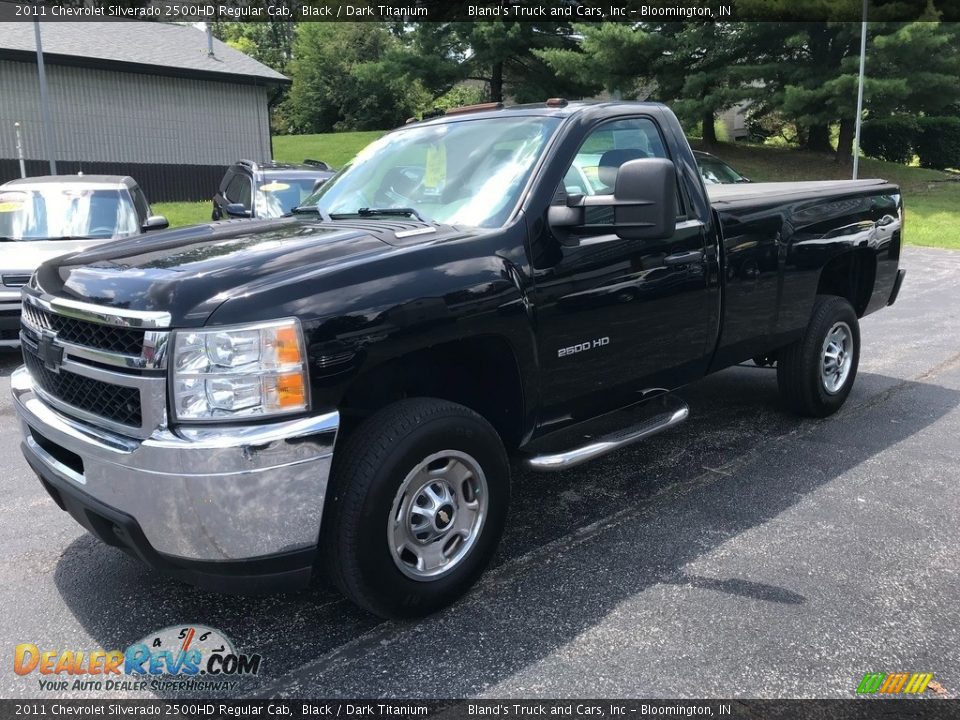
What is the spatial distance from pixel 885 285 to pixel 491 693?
15.7ft

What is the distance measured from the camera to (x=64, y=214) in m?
8.98

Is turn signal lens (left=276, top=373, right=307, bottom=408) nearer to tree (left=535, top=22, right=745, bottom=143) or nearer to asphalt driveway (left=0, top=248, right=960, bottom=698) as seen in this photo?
asphalt driveway (left=0, top=248, right=960, bottom=698)

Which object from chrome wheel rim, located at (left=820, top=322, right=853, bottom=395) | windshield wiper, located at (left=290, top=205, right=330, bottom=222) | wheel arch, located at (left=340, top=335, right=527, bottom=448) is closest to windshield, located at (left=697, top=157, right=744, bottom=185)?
chrome wheel rim, located at (left=820, top=322, right=853, bottom=395)

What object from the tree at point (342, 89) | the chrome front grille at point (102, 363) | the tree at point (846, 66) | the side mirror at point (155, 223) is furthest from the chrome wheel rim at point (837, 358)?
the tree at point (342, 89)

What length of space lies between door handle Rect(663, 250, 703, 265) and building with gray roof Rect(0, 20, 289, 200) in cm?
2186

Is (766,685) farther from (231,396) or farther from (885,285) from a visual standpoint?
(885,285)

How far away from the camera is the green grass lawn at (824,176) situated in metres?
19.3

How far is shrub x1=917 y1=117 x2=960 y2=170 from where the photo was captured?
104 ft

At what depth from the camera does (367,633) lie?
124 inches

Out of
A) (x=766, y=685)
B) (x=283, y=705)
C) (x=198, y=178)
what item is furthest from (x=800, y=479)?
(x=198, y=178)

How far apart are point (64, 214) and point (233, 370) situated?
24.6 ft

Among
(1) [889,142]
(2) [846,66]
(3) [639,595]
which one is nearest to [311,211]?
(3) [639,595]

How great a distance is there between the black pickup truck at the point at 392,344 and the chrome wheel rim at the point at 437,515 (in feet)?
0.03

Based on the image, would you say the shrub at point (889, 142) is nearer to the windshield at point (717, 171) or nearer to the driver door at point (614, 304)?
the windshield at point (717, 171)
